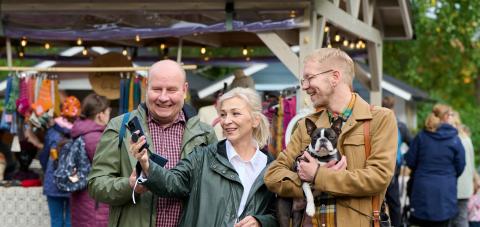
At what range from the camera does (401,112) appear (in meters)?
27.9

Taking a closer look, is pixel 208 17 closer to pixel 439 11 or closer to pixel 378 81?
pixel 378 81

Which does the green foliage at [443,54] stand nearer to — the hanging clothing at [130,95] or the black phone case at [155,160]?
the hanging clothing at [130,95]

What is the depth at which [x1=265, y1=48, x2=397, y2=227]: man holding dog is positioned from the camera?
488 cm

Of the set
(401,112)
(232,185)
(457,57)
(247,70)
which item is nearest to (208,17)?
(232,185)

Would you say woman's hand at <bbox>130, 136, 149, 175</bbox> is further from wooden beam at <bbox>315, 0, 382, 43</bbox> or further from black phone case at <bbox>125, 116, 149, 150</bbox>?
wooden beam at <bbox>315, 0, 382, 43</bbox>

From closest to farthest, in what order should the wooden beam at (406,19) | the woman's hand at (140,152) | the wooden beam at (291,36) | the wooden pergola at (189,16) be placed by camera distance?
the woman's hand at (140,152)
the wooden pergola at (189,16)
the wooden beam at (291,36)
the wooden beam at (406,19)

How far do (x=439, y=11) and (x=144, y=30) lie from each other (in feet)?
58.3

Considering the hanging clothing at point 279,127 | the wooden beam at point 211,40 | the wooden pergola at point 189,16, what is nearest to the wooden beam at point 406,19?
the wooden pergola at point 189,16

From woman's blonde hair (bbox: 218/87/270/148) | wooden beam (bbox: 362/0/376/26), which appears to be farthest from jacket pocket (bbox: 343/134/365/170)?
wooden beam (bbox: 362/0/376/26)

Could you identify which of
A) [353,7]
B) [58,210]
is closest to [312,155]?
[58,210]

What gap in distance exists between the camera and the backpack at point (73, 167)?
9.55 meters

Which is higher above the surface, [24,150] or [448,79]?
[448,79]

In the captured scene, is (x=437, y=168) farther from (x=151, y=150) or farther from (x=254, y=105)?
(x=151, y=150)

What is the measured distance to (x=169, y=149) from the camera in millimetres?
5734
